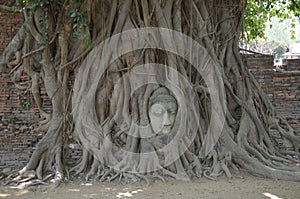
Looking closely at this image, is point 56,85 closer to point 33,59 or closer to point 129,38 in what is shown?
point 33,59

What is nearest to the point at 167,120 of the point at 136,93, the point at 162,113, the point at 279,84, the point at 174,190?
the point at 162,113

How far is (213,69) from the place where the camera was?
4.03m

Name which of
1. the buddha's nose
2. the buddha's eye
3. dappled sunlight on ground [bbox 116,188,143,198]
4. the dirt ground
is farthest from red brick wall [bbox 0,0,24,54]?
dappled sunlight on ground [bbox 116,188,143,198]

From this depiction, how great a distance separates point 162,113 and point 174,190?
3.02 feet

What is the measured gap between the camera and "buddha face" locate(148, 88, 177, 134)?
3.68m

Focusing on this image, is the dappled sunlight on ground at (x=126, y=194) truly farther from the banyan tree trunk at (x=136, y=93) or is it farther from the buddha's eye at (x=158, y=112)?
the buddha's eye at (x=158, y=112)

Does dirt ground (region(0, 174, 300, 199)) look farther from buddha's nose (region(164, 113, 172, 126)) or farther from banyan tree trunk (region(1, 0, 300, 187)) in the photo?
buddha's nose (region(164, 113, 172, 126))

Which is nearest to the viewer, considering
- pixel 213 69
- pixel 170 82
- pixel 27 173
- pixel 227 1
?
pixel 27 173

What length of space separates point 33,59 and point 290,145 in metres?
3.74

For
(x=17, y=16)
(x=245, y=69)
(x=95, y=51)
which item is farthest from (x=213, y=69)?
(x=17, y=16)

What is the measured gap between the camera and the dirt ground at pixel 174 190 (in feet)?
9.84

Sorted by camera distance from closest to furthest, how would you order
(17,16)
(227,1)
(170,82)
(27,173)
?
(27,173)
(170,82)
(227,1)
(17,16)

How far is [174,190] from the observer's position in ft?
10.3

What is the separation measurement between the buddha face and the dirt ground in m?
0.63
